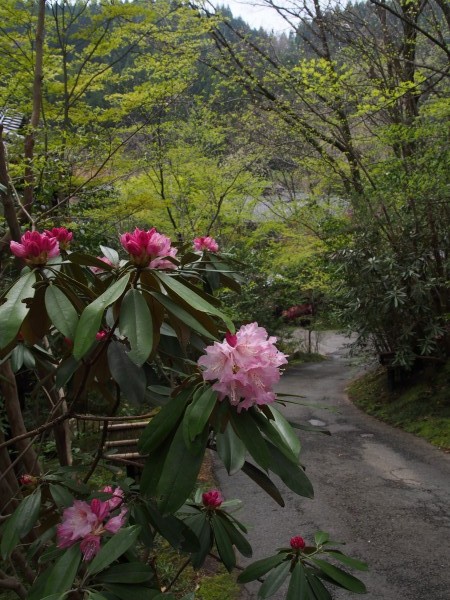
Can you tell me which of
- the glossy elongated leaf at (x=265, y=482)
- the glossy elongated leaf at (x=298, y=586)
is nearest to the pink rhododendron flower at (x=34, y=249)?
the glossy elongated leaf at (x=265, y=482)

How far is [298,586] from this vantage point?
1282 mm

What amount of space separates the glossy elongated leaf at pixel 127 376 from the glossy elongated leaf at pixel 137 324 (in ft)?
0.65

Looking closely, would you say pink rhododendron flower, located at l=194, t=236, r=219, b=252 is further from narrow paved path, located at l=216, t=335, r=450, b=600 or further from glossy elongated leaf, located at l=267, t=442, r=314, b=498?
narrow paved path, located at l=216, t=335, r=450, b=600

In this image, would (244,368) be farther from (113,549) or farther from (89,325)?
(113,549)

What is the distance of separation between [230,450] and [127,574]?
38 centimetres

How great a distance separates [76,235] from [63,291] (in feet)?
12.7

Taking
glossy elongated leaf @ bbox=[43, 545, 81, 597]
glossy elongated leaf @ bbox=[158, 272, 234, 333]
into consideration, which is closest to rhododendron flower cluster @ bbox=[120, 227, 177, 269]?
glossy elongated leaf @ bbox=[158, 272, 234, 333]

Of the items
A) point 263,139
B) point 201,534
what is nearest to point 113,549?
point 201,534

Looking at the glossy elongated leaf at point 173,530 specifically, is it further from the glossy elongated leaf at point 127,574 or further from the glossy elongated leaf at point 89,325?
the glossy elongated leaf at point 89,325

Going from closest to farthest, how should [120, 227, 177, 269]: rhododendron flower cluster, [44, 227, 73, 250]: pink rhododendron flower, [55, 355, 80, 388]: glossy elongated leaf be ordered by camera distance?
1. [120, 227, 177, 269]: rhododendron flower cluster
2. [55, 355, 80, 388]: glossy elongated leaf
3. [44, 227, 73, 250]: pink rhododendron flower

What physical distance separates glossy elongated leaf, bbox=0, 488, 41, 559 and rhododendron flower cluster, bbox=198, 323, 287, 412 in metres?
0.65

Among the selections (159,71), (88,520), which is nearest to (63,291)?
(88,520)

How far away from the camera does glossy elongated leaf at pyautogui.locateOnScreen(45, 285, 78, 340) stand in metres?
1.09

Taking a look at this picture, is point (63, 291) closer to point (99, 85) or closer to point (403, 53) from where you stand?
point (99, 85)
